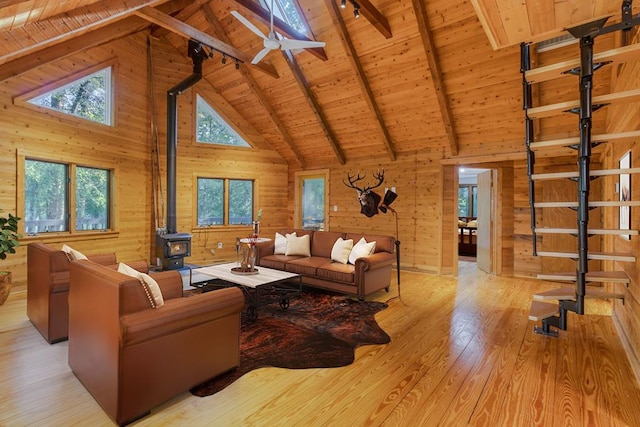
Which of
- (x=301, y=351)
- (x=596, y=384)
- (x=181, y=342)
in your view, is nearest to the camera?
(x=181, y=342)

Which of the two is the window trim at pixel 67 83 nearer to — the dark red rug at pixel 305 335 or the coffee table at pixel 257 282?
the coffee table at pixel 257 282

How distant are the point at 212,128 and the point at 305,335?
5.85 metres

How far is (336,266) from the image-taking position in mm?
4570

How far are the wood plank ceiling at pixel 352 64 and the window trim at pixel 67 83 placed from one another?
292mm

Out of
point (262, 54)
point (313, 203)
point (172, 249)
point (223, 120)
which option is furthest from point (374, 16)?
point (172, 249)

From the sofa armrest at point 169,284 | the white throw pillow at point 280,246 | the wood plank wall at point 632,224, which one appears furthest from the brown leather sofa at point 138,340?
the wood plank wall at point 632,224

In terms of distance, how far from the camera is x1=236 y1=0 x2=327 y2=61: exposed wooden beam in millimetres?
4648

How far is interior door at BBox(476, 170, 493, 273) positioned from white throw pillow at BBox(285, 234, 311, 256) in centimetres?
373

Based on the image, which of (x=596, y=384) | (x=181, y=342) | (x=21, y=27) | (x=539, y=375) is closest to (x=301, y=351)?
(x=181, y=342)

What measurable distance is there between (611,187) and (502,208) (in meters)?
2.05

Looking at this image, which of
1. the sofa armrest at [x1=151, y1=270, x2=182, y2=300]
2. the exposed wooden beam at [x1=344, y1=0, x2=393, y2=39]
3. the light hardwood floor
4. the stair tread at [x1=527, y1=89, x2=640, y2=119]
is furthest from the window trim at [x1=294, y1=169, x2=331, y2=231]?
the stair tread at [x1=527, y1=89, x2=640, y2=119]

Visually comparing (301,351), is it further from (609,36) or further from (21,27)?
(609,36)

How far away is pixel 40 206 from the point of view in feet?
16.1

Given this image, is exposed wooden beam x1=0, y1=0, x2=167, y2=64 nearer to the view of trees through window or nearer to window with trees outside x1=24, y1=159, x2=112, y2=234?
window with trees outside x1=24, y1=159, x2=112, y2=234
